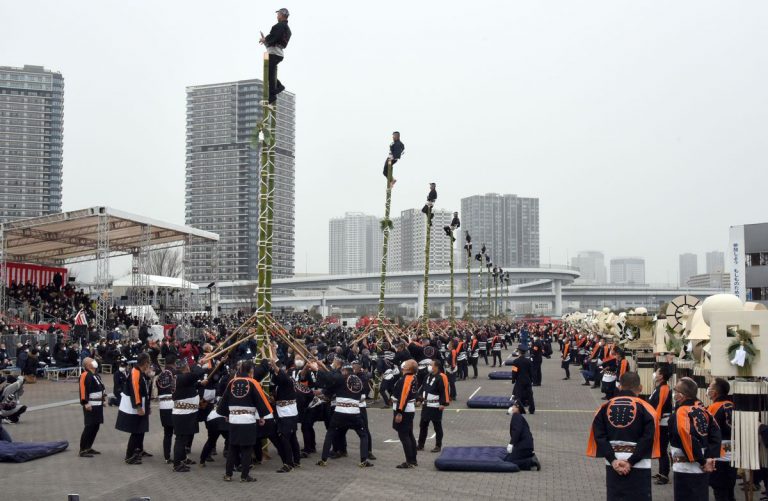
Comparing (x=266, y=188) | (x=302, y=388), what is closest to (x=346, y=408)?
(x=302, y=388)

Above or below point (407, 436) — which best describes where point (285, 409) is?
above

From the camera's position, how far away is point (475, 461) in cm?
1132

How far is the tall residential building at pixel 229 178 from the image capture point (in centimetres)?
11325

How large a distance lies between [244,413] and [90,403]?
10.9 feet

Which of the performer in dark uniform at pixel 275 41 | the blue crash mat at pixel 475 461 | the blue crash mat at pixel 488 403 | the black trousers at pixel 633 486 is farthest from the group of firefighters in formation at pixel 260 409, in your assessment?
the blue crash mat at pixel 488 403

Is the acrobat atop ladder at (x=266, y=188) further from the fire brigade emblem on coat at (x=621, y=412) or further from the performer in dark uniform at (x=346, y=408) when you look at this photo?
the fire brigade emblem on coat at (x=621, y=412)

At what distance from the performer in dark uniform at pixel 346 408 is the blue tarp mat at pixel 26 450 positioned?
189 inches

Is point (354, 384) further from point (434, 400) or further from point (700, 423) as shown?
point (700, 423)

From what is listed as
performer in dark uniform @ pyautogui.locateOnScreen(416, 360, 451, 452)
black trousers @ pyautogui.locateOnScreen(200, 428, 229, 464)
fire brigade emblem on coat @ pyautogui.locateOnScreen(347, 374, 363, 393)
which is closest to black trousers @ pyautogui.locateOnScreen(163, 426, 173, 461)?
black trousers @ pyautogui.locateOnScreen(200, 428, 229, 464)

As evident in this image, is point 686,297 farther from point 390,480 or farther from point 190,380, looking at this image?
point 190,380

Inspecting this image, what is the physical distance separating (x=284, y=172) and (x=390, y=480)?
3853 inches

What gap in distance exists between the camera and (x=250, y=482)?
34.8 feet

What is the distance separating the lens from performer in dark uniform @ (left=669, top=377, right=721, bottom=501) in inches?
314

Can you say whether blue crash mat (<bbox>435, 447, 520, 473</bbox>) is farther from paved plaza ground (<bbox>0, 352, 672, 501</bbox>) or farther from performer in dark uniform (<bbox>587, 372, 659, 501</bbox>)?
performer in dark uniform (<bbox>587, 372, 659, 501</bbox>)
